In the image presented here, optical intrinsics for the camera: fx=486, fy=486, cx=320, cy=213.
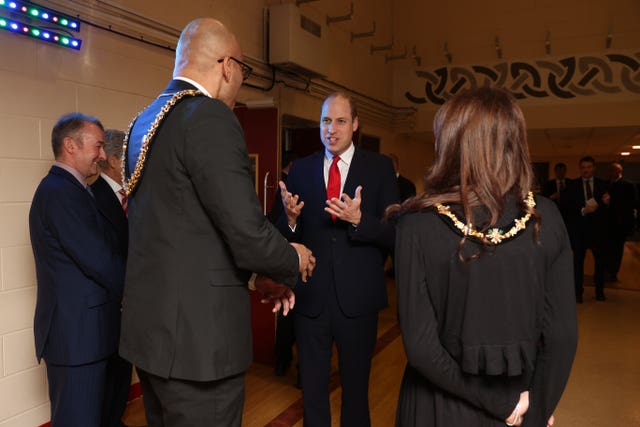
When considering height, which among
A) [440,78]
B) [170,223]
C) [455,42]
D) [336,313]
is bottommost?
[336,313]

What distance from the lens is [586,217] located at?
5.72 metres

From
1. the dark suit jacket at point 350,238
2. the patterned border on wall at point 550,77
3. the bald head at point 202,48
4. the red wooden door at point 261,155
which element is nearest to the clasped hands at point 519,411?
the dark suit jacket at point 350,238

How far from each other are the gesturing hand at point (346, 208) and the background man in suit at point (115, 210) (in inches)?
38.8

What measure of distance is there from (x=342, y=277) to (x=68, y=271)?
1131 mm

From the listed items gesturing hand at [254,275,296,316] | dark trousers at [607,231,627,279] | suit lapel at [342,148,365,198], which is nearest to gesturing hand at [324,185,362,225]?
suit lapel at [342,148,365,198]

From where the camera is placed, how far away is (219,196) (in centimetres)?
121

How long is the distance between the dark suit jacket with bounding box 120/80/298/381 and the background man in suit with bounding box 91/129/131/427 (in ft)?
3.23

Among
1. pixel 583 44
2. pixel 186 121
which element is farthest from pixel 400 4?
pixel 186 121

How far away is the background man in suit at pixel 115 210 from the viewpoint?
2244mm

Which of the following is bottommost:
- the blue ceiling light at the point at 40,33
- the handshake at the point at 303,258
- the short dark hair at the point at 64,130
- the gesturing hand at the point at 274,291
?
the gesturing hand at the point at 274,291

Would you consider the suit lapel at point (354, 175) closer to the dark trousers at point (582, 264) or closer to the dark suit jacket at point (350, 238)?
the dark suit jacket at point (350, 238)

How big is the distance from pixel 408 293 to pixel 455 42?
22.5 ft

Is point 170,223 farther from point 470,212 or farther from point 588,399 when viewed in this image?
point 588,399

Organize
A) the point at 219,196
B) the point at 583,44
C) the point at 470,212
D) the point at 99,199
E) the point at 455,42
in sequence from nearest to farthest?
the point at 470,212 < the point at 219,196 < the point at 99,199 < the point at 583,44 < the point at 455,42
